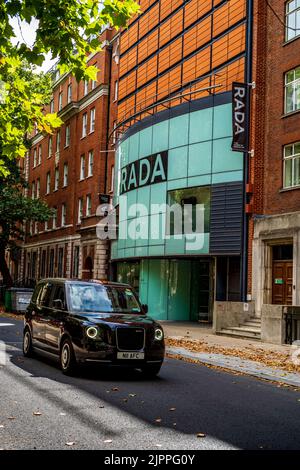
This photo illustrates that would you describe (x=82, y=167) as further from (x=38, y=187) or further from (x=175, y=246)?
(x=175, y=246)

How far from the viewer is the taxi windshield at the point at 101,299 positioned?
11164 millimetres

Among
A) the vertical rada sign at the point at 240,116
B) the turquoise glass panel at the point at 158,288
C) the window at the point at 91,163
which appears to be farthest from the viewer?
the window at the point at 91,163

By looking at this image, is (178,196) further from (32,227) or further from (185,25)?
(32,227)

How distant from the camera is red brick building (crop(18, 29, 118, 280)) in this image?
40969 millimetres

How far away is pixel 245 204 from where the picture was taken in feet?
77.2

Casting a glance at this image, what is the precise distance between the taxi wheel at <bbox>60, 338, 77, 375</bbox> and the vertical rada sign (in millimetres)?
14361

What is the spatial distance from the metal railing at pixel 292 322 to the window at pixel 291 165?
556 centimetres

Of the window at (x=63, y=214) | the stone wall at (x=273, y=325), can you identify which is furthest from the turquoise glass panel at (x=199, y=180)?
the window at (x=63, y=214)

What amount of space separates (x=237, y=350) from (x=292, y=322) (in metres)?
2.63

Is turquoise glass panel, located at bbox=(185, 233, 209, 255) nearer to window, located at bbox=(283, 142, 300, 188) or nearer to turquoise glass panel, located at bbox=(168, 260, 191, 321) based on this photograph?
turquoise glass panel, located at bbox=(168, 260, 191, 321)

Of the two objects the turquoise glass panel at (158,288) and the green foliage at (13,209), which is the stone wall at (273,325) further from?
the green foliage at (13,209)

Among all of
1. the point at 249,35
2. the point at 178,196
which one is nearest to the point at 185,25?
the point at 249,35

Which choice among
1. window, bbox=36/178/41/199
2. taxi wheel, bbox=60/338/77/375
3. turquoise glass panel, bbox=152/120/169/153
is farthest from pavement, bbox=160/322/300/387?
window, bbox=36/178/41/199

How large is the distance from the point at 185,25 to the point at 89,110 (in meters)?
17.1
